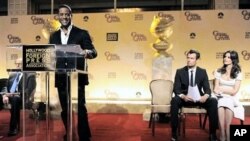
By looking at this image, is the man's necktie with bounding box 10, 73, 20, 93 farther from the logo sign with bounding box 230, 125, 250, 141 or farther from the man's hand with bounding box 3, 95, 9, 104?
the logo sign with bounding box 230, 125, 250, 141

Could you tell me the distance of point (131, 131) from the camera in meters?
5.10

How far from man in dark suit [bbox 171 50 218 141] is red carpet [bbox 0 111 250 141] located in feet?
1.20

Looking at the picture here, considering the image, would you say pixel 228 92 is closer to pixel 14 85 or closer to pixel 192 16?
pixel 14 85

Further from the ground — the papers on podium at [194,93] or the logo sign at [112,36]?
the logo sign at [112,36]

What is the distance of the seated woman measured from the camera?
168 inches

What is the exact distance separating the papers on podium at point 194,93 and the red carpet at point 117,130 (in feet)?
1.85

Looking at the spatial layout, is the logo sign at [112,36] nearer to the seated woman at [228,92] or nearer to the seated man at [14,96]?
the seated man at [14,96]

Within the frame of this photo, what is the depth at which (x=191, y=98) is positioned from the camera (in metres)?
4.50

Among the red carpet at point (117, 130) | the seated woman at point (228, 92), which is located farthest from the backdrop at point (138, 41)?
the seated woman at point (228, 92)

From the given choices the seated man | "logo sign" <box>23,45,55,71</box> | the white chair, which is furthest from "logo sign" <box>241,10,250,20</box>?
"logo sign" <box>23,45,55,71</box>

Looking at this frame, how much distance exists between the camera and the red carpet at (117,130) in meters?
3.50

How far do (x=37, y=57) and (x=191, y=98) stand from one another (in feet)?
7.60

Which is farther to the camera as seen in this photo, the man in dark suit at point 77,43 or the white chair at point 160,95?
the white chair at point 160,95

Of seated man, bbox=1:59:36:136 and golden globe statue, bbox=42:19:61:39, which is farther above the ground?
golden globe statue, bbox=42:19:61:39
